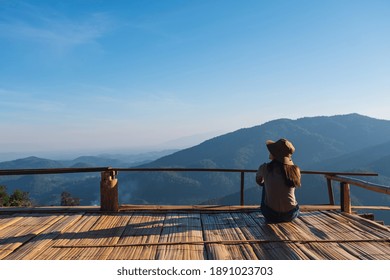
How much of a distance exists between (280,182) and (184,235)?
1653mm

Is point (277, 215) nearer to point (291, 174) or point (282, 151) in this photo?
point (291, 174)

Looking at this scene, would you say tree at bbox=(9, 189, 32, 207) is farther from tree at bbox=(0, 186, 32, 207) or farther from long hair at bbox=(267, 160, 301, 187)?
long hair at bbox=(267, 160, 301, 187)

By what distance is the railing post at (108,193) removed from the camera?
18.8 ft

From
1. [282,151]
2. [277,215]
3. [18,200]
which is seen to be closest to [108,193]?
[277,215]

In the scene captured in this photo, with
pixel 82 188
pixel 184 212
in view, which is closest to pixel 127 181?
pixel 82 188

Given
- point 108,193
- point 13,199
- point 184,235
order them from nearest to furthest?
1. point 184,235
2. point 108,193
3. point 13,199

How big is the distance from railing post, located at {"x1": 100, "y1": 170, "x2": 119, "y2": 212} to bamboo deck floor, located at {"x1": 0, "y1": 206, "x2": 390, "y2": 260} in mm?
179

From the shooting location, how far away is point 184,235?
440 centimetres

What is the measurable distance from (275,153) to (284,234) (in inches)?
47.3

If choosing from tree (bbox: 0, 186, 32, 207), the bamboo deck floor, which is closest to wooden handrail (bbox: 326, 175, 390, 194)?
the bamboo deck floor

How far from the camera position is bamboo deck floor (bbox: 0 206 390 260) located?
3.71m

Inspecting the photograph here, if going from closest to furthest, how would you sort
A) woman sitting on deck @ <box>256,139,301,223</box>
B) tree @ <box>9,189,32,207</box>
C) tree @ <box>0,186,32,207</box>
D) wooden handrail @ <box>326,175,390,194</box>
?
wooden handrail @ <box>326,175,390,194</box> < woman sitting on deck @ <box>256,139,301,223</box> < tree @ <box>0,186,32,207</box> < tree @ <box>9,189,32,207</box>

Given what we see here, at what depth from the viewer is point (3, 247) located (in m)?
3.96

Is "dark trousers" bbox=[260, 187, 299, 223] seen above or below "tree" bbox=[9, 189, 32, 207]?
above
